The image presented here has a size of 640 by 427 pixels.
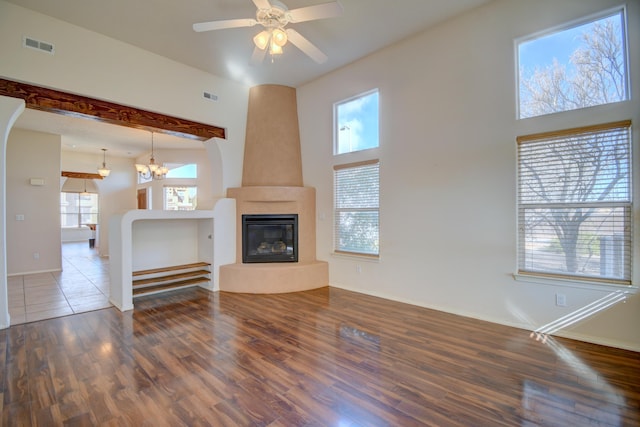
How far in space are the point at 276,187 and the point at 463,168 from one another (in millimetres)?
2886

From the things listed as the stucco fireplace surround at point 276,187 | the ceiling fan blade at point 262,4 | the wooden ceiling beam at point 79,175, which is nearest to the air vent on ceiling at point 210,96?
the stucco fireplace surround at point 276,187

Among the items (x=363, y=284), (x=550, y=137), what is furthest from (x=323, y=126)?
(x=550, y=137)

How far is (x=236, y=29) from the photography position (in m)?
3.71

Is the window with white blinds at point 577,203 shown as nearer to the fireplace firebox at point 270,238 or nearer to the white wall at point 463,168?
the white wall at point 463,168

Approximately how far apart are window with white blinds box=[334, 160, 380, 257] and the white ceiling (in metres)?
1.71

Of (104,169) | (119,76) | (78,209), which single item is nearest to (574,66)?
(119,76)

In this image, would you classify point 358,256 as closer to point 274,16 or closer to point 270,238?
point 270,238

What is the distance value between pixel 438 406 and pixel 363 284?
106 inches

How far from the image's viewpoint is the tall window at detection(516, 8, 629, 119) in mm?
2727

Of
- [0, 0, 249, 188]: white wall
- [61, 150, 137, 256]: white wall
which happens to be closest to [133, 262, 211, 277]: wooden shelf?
[0, 0, 249, 188]: white wall

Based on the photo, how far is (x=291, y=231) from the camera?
5184mm

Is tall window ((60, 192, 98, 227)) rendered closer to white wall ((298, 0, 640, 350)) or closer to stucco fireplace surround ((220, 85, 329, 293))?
stucco fireplace surround ((220, 85, 329, 293))

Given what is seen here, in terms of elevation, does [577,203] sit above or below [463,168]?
Answer: below

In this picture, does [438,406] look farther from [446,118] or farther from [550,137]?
[446,118]
